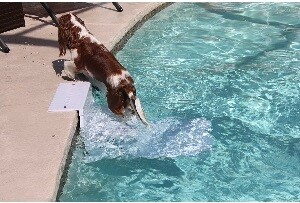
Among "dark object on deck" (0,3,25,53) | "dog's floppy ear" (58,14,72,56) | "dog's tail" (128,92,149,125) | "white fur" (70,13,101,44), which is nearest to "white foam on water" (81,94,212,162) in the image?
"dog's tail" (128,92,149,125)

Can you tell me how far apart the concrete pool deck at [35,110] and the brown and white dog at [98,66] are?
436 millimetres

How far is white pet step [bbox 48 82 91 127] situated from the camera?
5.69 m

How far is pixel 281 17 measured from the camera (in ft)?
33.6

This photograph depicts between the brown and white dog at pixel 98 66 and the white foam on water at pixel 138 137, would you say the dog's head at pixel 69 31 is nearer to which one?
the brown and white dog at pixel 98 66

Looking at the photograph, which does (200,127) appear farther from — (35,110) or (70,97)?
(35,110)

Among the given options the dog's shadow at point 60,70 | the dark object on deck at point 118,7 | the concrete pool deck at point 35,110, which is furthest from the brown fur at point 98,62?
the dark object on deck at point 118,7

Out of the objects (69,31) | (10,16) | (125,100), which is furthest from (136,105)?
(10,16)

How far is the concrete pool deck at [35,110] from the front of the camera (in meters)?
4.43

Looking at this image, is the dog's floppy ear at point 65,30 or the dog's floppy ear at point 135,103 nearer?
the dog's floppy ear at point 135,103

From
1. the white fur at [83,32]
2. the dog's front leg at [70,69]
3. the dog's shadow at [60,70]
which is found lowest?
the dog's shadow at [60,70]

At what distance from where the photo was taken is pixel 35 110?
18.8ft

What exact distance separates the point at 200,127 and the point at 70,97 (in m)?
1.51

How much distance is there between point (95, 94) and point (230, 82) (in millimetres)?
1970

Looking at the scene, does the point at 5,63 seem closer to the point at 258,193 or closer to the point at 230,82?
the point at 230,82
